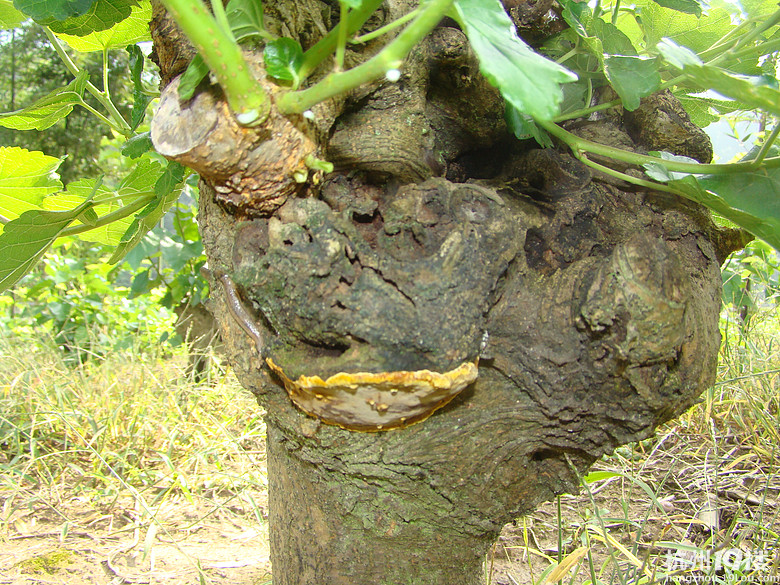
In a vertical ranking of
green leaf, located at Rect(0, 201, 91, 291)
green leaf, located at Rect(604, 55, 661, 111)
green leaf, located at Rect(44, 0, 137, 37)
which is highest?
green leaf, located at Rect(44, 0, 137, 37)

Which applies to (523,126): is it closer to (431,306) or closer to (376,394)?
(431,306)

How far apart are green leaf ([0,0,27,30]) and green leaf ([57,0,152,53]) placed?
3.6 inches

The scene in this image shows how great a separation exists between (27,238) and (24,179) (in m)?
0.31

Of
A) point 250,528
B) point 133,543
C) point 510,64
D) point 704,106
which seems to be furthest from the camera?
point 250,528

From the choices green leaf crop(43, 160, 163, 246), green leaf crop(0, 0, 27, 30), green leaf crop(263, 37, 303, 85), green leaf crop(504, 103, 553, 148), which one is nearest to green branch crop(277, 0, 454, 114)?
green leaf crop(263, 37, 303, 85)

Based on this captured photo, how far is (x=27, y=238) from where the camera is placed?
89cm

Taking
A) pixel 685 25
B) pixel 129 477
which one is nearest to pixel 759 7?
pixel 685 25

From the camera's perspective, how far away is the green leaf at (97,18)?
87 centimetres

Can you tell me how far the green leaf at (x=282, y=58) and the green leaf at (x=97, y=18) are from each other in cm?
40

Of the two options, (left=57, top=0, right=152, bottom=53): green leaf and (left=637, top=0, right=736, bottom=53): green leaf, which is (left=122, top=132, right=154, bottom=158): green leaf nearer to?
(left=57, top=0, right=152, bottom=53): green leaf

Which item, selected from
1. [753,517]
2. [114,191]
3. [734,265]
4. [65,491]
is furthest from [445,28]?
[734,265]

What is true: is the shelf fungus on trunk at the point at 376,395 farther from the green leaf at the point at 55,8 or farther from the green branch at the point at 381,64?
the green leaf at the point at 55,8

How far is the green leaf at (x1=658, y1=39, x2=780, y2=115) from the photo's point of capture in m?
0.57

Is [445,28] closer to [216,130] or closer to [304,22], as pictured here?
[304,22]
